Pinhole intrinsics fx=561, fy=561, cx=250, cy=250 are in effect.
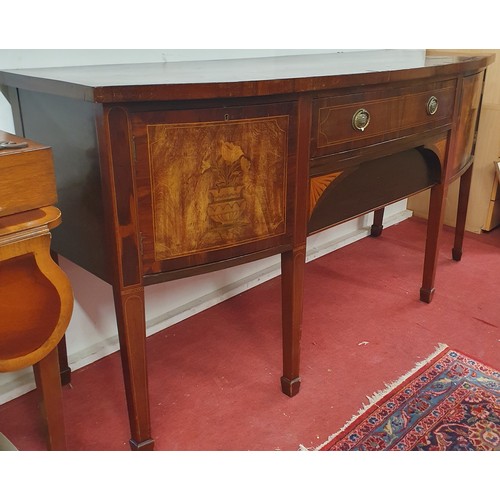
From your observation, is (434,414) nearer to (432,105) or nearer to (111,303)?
(432,105)

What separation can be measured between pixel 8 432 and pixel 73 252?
19.9 inches

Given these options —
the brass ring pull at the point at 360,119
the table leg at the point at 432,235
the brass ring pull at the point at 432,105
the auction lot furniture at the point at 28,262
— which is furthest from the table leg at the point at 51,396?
the table leg at the point at 432,235

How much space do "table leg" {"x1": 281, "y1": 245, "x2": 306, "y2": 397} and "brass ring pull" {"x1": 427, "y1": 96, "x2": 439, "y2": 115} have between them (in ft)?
1.96

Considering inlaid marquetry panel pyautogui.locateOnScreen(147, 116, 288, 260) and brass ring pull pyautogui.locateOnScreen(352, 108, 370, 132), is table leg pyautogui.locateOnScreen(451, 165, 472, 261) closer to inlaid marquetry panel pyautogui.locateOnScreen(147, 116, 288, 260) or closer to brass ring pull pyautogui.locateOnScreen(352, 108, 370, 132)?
brass ring pull pyautogui.locateOnScreen(352, 108, 370, 132)

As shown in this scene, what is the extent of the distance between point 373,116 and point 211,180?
51cm

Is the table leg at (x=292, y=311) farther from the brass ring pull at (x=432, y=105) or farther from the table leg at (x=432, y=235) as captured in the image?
the table leg at (x=432, y=235)

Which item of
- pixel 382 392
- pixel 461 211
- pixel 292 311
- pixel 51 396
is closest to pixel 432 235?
pixel 461 211

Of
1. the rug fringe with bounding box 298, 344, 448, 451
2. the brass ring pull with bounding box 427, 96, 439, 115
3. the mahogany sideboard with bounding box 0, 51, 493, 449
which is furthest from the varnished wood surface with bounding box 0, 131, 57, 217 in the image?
the brass ring pull with bounding box 427, 96, 439, 115

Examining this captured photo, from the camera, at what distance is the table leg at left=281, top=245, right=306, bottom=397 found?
1396 millimetres

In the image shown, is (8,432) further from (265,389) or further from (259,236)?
(259,236)

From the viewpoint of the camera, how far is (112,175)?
40.9 inches

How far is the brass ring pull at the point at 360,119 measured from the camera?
135 cm

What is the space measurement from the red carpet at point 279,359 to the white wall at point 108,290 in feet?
0.13
